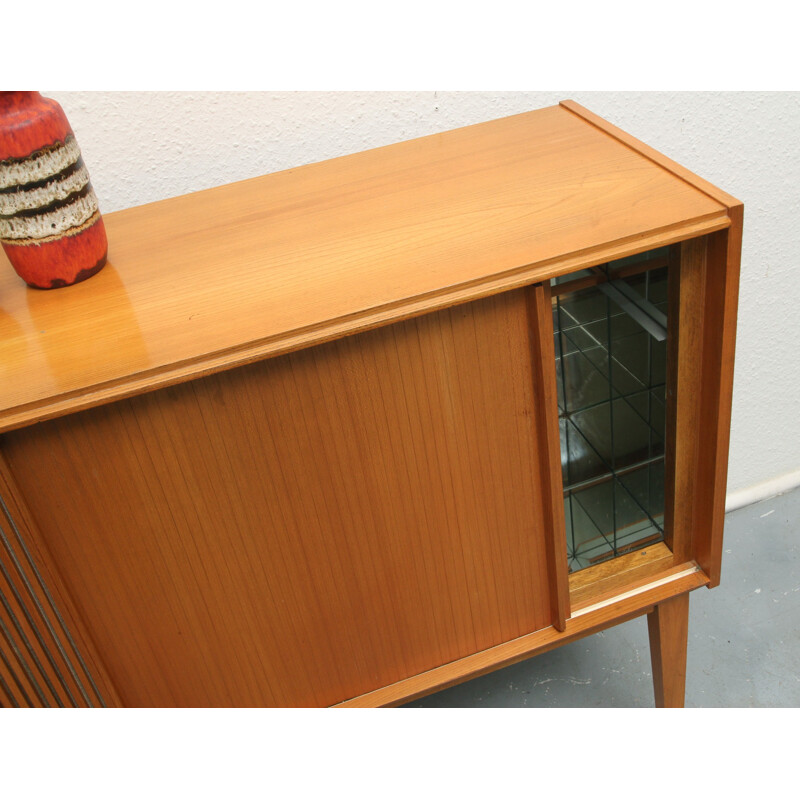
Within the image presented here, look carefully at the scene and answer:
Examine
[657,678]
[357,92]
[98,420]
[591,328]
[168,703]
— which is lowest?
[657,678]

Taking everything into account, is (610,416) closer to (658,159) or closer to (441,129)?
(658,159)

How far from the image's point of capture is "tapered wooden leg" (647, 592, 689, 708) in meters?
1.36

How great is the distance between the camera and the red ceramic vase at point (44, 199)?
3.07ft

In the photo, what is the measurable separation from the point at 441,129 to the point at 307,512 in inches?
28.2

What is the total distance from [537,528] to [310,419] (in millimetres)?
375

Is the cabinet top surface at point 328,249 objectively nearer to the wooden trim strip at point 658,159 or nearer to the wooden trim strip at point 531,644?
the wooden trim strip at point 658,159

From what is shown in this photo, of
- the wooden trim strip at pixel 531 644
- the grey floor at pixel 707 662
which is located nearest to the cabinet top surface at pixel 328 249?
the wooden trim strip at pixel 531 644

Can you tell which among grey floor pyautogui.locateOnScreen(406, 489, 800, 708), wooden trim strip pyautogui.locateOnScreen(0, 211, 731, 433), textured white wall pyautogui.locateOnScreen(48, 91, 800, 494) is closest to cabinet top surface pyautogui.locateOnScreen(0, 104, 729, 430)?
wooden trim strip pyautogui.locateOnScreen(0, 211, 731, 433)

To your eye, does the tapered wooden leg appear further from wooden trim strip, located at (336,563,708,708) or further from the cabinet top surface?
the cabinet top surface

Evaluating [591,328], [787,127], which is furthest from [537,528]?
[787,127]

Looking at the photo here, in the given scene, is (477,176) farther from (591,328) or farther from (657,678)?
(657,678)

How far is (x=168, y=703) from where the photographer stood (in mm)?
1117

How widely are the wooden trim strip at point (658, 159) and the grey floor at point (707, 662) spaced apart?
0.95 metres

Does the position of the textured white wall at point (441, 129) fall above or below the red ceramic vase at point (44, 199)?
below
